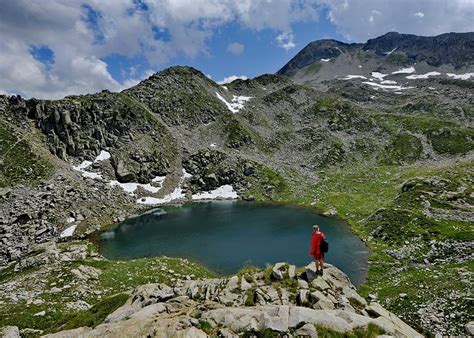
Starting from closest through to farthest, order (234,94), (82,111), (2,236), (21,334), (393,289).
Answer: (21,334)
(393,289)
(2,236)
(82,111)
(234,94)

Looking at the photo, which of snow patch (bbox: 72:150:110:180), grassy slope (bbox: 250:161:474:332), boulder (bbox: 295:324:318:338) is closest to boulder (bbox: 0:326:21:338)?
boulder (bbox: 295:324:318:338)

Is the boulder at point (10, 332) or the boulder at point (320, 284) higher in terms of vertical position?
the boulder at point (320, 284)

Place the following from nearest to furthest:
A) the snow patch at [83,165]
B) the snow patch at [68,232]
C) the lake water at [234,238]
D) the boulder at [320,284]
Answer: the boulder at [320,284]
the lake water at [234,238]
the snow patch at [68,232]
the snow patch at [83,165]

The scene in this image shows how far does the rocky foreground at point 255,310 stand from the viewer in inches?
674

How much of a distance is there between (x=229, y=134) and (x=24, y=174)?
76559mm

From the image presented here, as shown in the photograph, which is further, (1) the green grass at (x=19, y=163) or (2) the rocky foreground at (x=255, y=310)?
(1) the green grass at (x=19, y=163)

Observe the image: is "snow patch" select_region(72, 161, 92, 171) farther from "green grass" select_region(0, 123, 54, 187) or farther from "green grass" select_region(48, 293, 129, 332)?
"green grass" select_region(48, 293, 129, 332)

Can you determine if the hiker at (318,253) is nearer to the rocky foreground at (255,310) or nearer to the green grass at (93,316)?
the rocky foreground at (255,310)

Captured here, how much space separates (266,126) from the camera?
513 feet

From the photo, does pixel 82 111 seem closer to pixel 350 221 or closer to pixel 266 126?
pixel 266 126

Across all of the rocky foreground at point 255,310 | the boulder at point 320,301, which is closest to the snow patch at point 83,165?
the rocky foreground at point 255,310

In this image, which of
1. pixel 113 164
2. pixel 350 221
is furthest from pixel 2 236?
pixel 350 221

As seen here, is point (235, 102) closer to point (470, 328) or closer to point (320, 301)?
point (470, 328)

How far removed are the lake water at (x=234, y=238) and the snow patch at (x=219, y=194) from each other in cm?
1165
